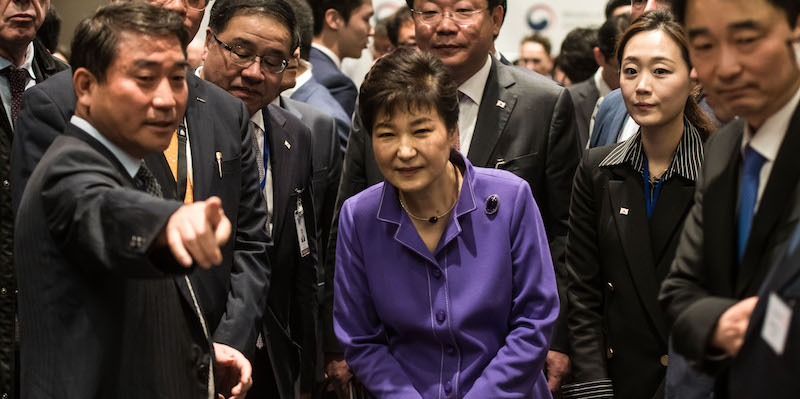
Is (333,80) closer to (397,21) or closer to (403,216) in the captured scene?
(397,21)

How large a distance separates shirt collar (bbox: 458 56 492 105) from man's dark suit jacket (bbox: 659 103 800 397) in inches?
65.7

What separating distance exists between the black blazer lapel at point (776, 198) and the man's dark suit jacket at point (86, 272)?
1.09 metres

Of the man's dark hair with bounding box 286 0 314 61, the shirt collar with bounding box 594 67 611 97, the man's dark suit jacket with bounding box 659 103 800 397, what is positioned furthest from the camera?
the shirt collar with bounding box 594 67 611 97

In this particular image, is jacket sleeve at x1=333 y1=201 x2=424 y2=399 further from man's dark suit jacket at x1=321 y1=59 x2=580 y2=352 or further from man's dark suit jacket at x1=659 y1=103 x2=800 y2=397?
man's dark suit jacket at x1=659 y1=103 x2=800 y2=397

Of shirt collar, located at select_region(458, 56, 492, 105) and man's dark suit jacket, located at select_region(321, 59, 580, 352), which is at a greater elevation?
shirt collar, located at select_region(458, 56, 492, 105)

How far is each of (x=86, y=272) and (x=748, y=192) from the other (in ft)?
4.46

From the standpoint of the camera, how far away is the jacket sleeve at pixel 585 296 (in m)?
3.15

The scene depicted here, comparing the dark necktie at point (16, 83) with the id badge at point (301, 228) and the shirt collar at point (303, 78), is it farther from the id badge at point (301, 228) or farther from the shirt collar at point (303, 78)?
the shirt collar at point (303, 78)

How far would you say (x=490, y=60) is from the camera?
3.80m

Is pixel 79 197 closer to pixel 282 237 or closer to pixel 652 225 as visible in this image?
pixel 282 237

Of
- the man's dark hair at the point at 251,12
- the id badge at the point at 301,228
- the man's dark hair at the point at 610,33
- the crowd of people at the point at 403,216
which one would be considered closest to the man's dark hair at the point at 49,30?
the crowd of people at the point at 403,216

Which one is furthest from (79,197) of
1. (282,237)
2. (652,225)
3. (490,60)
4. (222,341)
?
(490,60)

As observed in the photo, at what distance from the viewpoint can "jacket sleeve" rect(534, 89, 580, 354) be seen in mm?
3537

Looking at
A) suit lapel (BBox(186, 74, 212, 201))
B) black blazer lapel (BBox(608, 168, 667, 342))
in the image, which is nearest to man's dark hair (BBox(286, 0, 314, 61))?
suit lapel (BBox(186, 74, 212, 201))
